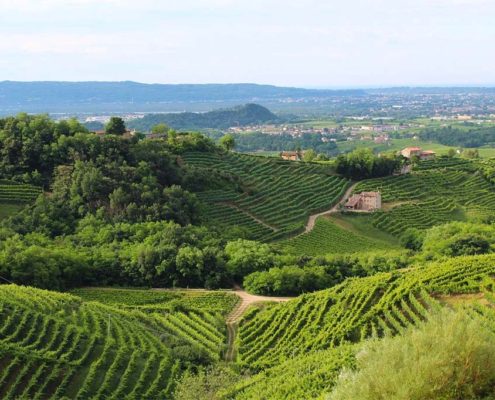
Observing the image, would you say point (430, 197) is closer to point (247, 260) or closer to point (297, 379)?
point (247, 260)

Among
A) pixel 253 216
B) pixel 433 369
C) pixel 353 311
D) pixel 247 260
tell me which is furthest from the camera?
pixel 253 216

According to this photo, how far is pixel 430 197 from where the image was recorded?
240 ft

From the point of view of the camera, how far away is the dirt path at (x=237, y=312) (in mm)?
31086

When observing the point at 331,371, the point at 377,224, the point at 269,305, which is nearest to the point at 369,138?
the point at 377,224

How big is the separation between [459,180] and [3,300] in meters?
67.3

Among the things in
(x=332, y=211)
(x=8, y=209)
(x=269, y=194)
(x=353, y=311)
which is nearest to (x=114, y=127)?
(x=269, y=194)

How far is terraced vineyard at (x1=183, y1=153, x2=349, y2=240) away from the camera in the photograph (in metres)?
58.5

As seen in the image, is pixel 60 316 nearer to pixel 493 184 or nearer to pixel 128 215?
pixel 128 215

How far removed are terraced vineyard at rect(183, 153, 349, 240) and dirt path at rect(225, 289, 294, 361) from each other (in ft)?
54.4

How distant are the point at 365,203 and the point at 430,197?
10.8 m

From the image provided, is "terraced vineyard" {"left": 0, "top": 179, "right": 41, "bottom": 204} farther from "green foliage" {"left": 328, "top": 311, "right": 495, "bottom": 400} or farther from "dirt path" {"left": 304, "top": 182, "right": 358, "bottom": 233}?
"green foliage" {"left": 328, "top": 311, "right": 495, "bottom": 400}

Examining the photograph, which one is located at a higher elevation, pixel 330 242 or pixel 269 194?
pixel 269 194

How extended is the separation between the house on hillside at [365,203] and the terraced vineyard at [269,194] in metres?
2.30

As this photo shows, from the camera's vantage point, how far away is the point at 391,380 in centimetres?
1544
